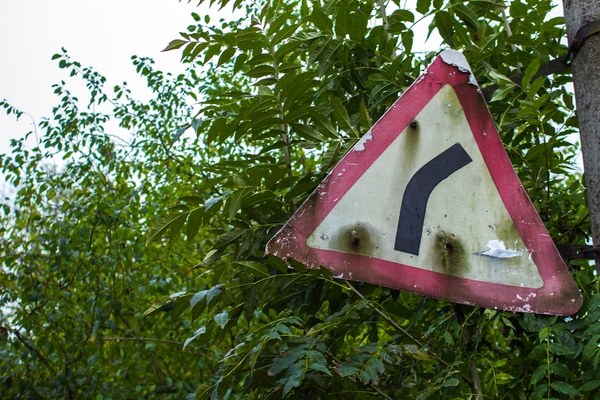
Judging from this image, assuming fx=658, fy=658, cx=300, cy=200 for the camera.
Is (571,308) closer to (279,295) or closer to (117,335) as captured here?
(279,295)

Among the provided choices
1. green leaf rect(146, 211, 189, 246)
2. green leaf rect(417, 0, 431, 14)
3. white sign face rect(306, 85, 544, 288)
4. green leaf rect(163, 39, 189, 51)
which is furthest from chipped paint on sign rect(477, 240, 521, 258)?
green leaf rect(163, 39, 189, 51)

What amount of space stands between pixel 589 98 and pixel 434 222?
0.54m

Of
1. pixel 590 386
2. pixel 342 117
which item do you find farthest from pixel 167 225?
pixel 590 386

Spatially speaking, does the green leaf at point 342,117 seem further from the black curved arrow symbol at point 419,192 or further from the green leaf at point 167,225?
the green leaf at point 167,225

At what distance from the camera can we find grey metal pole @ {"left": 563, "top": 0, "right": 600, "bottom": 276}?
1.66 meters

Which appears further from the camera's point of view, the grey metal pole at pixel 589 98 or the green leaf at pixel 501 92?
the green leaf at pixel 501 92

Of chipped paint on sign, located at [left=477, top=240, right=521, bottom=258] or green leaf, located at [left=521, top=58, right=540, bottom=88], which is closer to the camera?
chipped paint on sign, located at [left=477, top=240, right=521, bottom=258]

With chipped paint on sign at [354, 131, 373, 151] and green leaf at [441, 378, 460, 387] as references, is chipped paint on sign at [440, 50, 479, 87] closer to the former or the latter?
chipped paint on sign at [354, 131, 373, 151]

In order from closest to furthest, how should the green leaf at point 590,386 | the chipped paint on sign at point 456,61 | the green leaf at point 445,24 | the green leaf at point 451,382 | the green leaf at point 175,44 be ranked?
the green leaf at point 590,386 < the green leaf at point 451,382 < the chipped paint on sign at point 456,61 < the green leaf at point 175,44 < the green leaf at point 445,24

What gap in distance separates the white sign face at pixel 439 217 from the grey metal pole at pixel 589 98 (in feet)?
0.79

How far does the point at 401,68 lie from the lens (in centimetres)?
Answer: 216

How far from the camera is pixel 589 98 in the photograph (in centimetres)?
171

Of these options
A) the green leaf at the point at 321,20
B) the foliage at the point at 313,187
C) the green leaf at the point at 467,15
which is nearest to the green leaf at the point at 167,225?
the foliage at the point at 313,187

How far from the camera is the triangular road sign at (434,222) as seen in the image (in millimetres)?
1573
